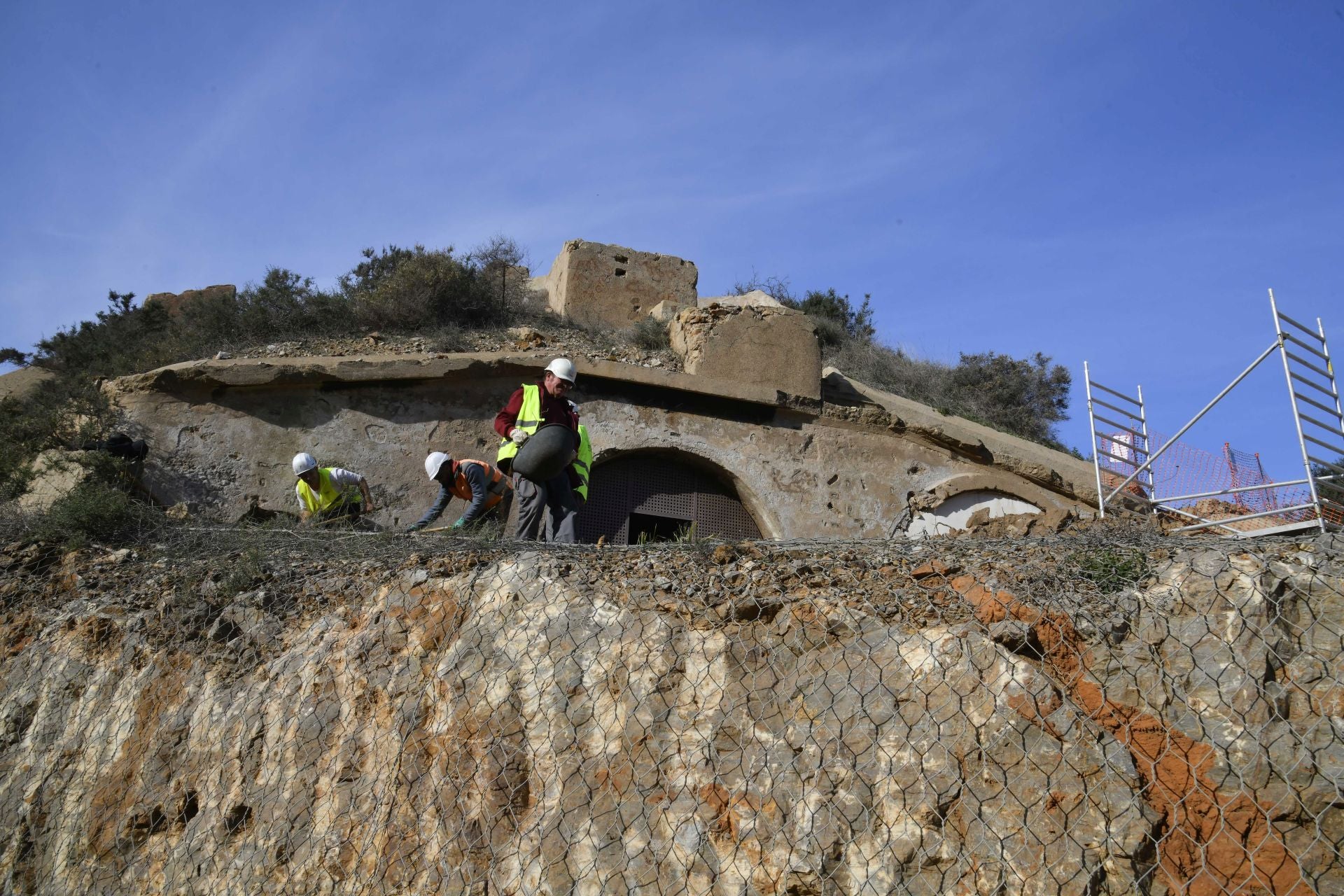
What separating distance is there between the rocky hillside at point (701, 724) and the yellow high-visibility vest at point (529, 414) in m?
1.62

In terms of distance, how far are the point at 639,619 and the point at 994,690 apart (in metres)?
1.61

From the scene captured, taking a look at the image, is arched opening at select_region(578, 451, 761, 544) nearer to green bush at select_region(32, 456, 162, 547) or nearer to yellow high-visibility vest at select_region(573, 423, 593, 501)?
yellow high-visibility vest at select_region(573, 423, 593, 501)

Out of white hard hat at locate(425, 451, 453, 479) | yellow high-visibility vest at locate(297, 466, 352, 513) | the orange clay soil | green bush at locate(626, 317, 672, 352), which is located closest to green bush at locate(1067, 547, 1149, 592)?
the orange clay soil

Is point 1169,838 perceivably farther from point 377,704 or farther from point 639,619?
point 377,704

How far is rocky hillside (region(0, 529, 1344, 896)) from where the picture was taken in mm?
3715

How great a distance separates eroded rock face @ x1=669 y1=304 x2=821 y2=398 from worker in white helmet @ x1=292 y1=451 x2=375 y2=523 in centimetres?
340

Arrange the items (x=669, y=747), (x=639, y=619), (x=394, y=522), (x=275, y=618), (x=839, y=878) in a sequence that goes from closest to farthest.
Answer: (x=839, y=878) → (x=669, y=747) → (x=639, y=619) → (x=275, y=618) → (x=394, y=522)

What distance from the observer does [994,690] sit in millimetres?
4047

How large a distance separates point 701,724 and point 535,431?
3.39 metres

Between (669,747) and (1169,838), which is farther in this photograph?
(669,747)

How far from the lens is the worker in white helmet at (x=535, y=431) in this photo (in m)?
7.29

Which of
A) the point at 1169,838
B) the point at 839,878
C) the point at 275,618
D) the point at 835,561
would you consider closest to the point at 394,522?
the point at 275,618

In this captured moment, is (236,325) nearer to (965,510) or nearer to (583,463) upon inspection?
(583,463)

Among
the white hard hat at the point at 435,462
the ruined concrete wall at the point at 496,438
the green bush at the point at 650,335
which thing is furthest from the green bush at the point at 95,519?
the green bush at the point at 650,335
